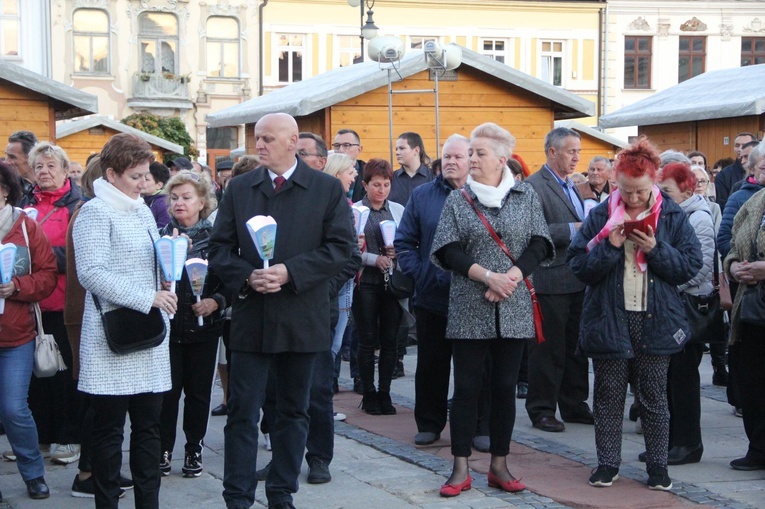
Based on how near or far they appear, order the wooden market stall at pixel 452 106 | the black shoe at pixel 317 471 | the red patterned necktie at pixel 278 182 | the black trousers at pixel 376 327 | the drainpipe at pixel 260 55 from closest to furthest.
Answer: the red patterned necktie at pixel 278 182 < the black shoe at pixel 317 471 < the black trousers at pixel 376 327 < the wooden market stall at pixel 452 106 < the drainpipe at pixel 260 55

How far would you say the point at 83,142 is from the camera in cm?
2444

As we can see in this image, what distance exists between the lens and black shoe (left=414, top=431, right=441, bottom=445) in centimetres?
766

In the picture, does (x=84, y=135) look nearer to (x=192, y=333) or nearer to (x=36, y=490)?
A: (x=192, y=333)

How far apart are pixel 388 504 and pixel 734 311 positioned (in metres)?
2.61

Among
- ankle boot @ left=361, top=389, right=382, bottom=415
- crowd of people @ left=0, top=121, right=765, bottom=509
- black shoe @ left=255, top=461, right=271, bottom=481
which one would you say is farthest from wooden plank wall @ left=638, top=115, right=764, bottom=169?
black shoe @ left=255, top=461, right=271, bottom=481

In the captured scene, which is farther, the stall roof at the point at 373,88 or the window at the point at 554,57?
the window at the point at 554,57

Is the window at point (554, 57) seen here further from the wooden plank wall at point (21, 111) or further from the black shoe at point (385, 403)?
the black shoe at point (385, 403)

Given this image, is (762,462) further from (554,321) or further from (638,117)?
(638,117)

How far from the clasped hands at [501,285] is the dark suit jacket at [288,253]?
Result: 87 cm

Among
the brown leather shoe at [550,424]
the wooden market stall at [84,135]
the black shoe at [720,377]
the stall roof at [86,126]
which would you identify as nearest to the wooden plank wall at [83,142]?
the wooden market stall at [84,135]

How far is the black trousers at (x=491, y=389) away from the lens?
6.37 meters

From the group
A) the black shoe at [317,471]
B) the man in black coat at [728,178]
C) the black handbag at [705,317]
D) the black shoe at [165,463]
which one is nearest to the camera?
the black shoe at [317,471]

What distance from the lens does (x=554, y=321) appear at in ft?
27.2

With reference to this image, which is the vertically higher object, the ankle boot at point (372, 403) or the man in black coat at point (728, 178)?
the man in black coat at point (728, 178)
